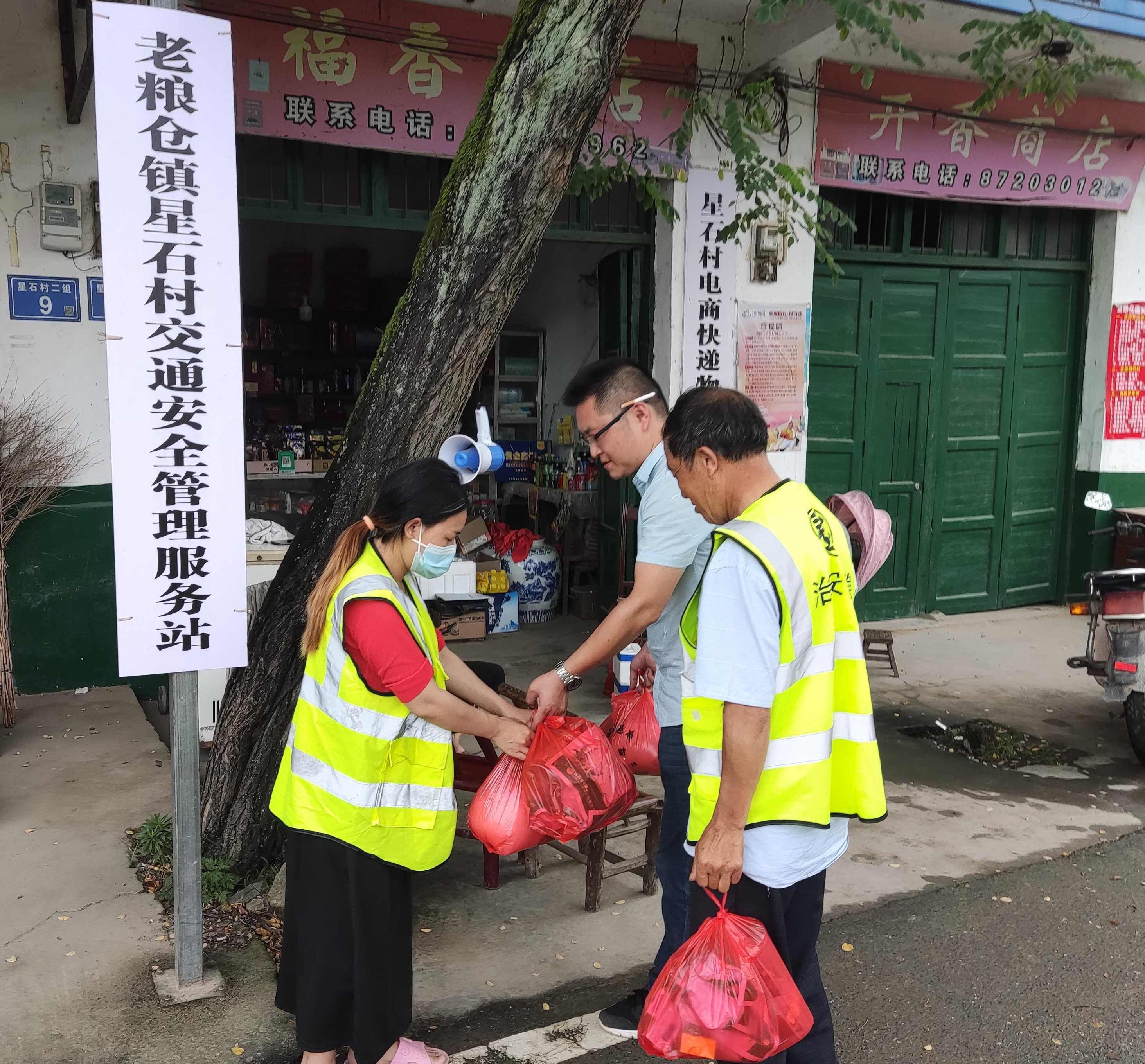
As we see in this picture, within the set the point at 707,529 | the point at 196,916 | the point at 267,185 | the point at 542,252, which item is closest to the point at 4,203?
the point at 267,185

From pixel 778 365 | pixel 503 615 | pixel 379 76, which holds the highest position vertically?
pixel 379 76

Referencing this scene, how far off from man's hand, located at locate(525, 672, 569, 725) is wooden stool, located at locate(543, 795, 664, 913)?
2.61 ft

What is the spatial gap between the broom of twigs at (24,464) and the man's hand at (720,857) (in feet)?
13.9

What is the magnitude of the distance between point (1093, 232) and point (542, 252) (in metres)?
4.68

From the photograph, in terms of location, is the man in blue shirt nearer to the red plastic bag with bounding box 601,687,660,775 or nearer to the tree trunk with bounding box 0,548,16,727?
the red plastic bag with bounding box 601,687,660,775

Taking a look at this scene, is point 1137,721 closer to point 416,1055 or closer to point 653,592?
point 653,592

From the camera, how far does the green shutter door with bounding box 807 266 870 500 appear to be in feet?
24.0

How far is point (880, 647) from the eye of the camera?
23.1 ft

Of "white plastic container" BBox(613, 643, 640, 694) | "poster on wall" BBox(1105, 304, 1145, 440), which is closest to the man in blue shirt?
"white plastic container" BBox(613, 643, 640, 694)

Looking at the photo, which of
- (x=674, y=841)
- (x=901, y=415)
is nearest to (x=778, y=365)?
(x=901, y=415)

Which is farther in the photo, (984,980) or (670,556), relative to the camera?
(984,980)

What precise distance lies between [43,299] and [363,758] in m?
4.09

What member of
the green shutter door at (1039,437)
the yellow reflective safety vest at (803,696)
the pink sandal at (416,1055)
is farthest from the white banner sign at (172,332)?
the green shutter door at (1039,437)

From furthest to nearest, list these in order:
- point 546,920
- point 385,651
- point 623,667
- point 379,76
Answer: point 623,667
point 379,76
point 546,920
point 385,651
